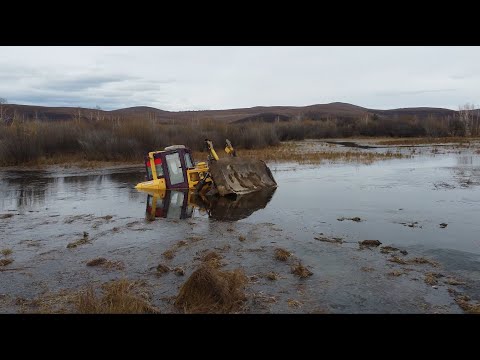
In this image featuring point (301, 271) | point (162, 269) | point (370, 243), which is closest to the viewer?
point (301, 271)

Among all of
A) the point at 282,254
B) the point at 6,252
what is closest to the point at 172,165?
the point at 6,252

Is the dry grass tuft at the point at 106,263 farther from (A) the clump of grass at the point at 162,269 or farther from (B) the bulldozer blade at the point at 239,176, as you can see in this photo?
(B) the bulldozer blade at the point at 239,176

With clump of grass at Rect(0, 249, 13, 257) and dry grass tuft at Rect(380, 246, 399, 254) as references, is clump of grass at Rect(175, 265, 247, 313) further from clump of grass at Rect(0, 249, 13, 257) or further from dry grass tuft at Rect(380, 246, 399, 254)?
clump of grass at Rect(0, 249, 13, 257)

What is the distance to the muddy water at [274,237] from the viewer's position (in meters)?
6.26

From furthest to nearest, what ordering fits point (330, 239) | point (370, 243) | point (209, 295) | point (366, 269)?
point (330, 239), point (370, 243), point (366, 269), point (209, 295)

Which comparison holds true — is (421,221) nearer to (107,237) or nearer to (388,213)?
(388,213)

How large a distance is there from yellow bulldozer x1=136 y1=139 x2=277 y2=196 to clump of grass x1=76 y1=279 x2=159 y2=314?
29.0 ft

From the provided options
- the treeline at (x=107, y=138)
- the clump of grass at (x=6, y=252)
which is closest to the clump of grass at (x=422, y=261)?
the clump of grass at (x=6, y=252)

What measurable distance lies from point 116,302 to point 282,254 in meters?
3.40

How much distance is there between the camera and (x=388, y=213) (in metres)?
11.5

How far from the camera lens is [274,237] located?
9523mm

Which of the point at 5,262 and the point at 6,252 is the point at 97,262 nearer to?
the point at 5,262

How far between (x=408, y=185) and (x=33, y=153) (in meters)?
22.5

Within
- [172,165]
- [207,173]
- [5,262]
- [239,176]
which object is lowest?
[5,262]
